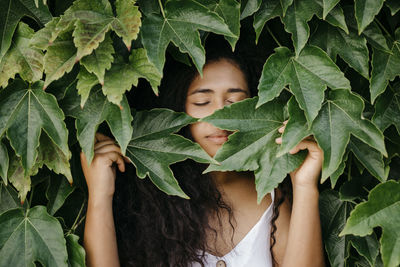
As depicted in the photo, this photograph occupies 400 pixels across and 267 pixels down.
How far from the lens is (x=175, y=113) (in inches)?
56.5

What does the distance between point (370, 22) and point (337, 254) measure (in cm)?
72

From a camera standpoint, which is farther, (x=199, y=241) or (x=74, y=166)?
(x=199, y=241)

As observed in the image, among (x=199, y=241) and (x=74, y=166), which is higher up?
(x=74, y=166)

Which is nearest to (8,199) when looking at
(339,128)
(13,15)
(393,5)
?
(13,15)

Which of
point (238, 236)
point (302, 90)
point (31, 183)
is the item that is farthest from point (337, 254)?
point (31, 183)

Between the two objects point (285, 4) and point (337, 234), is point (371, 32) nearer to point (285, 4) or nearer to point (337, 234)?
point (285, 4)

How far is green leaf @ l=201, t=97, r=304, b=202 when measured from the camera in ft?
4.47

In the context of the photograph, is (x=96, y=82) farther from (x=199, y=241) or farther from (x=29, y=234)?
(x=199, y=241)

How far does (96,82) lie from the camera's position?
129cm

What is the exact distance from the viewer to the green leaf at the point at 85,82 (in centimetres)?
129

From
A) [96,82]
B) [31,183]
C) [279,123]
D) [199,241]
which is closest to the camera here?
[96,82]

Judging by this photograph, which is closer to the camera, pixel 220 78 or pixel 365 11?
pixel 365 11

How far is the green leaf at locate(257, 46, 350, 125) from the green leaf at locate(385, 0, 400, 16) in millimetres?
262

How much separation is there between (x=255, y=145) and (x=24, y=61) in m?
0.70
